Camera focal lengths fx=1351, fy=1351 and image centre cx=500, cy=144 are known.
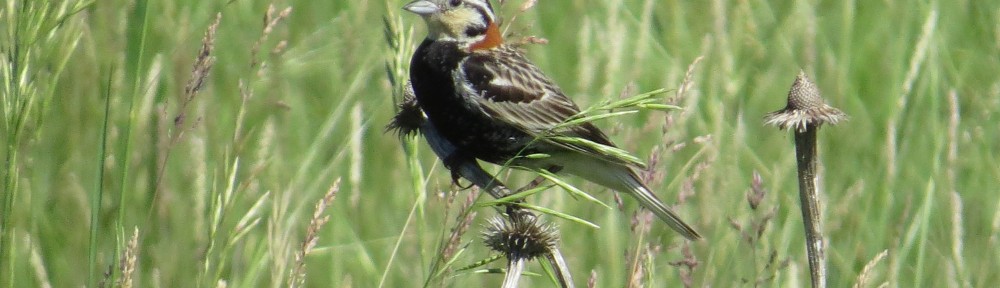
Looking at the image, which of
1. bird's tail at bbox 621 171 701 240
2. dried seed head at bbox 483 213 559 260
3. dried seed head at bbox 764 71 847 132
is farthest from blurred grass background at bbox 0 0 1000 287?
dried seed head at bbox 764 71 847 132

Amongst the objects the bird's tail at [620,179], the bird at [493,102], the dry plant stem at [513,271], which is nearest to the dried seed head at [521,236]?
the dry plant stem at [513,271]

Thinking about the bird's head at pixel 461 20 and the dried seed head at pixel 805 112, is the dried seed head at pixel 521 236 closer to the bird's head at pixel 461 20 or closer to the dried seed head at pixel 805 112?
the dried seed head at pixel 805 112

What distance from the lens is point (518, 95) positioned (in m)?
3.10

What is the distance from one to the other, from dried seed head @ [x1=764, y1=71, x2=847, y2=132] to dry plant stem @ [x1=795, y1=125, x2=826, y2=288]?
2cm

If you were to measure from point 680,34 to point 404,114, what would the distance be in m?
2.68

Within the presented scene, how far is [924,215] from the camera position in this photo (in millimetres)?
2584

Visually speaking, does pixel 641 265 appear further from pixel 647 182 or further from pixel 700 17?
pixel 700 17

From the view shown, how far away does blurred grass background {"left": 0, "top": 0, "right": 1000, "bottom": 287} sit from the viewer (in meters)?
3.22

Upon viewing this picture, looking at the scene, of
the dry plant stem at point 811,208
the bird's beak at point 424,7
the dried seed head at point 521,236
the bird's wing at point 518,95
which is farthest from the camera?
the bird's beak at point 424,7

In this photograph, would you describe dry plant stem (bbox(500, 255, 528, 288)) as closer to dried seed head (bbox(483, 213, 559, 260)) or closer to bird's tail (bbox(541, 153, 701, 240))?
dried seed head (bbox(483, 213, 559, 260))

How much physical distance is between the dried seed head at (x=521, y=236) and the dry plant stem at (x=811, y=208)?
14.3 inches

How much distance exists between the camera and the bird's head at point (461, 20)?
10.5 feet

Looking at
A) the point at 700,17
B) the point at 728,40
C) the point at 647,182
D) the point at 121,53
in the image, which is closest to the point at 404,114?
the point at 647,182

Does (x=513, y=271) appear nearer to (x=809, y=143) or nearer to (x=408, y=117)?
(x=809, y=143)
